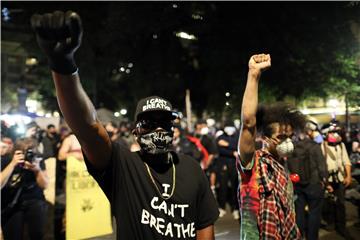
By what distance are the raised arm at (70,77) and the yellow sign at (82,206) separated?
4962 millimetres

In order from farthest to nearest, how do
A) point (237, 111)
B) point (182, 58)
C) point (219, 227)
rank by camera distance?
point (182, 58) < point (219, 227) < point (237, 111)

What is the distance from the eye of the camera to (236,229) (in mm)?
7285

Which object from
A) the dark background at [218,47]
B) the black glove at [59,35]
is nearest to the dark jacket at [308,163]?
the dark background at [218,47]

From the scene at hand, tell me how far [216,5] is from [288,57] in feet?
10.0

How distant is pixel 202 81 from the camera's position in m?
17.8

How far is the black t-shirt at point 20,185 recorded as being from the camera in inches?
191

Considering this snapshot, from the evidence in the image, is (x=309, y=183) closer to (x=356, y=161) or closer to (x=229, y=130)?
(x=356, y=161)

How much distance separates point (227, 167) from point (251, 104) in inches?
256

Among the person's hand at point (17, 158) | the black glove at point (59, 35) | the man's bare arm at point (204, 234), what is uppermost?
the black glove at point (59, 35)

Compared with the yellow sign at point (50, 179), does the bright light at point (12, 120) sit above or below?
above

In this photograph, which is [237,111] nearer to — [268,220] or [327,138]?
[268,220]

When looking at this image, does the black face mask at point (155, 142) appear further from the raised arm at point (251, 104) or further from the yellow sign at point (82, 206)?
the yellow sign at point (82, 206)

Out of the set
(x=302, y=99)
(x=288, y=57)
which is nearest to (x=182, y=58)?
(x=288, y=57)

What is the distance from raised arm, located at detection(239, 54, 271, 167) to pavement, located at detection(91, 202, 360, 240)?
3.84 meters
